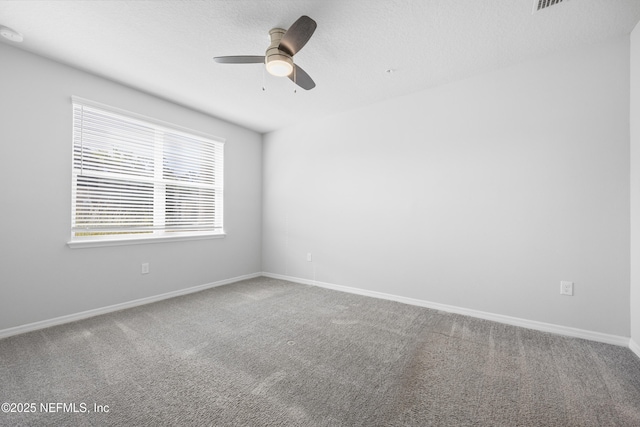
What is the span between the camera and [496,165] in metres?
2.69

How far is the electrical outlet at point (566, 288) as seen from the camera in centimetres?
234

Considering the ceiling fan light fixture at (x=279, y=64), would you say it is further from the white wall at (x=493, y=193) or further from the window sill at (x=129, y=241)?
the window sill at (x=129, y=241)

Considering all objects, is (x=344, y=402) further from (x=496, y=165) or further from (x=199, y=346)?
(x=496, y=165)

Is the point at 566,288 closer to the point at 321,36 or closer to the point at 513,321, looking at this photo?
the point at 513,321

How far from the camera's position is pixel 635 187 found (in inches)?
80.7

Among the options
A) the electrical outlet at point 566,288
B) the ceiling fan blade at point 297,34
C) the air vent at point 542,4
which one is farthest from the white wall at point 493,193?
the ceiling fan blade at point 297,34

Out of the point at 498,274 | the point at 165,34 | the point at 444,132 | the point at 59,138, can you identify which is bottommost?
the point at 498,274

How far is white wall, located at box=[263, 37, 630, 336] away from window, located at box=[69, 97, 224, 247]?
5.46 feet

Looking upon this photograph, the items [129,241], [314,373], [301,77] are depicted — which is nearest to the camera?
[314,373]

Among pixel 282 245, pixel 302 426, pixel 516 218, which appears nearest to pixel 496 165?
pixel 516 218

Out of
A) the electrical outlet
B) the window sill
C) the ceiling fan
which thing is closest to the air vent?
the ceiling fan

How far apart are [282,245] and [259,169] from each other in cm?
142

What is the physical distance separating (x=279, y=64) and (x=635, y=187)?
293 cm

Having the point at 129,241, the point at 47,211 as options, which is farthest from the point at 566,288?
the point at 47,211
